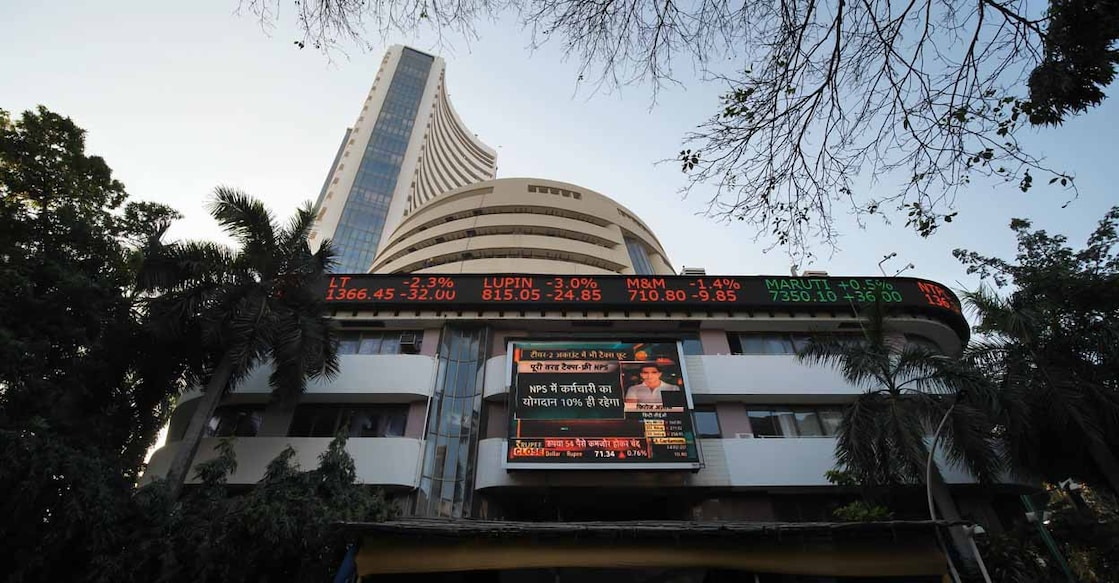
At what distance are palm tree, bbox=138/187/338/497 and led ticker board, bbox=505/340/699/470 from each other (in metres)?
5.64

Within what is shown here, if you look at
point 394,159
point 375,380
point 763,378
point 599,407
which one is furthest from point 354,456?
point 394,159

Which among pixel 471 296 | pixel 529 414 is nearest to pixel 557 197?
pixel 471 296

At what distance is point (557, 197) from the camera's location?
33781mm

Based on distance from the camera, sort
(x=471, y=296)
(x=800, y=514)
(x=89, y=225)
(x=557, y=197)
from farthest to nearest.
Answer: (x=557, y=197) → (x=471, y=296) → (x=800, y=514) → (x=89, y=225)

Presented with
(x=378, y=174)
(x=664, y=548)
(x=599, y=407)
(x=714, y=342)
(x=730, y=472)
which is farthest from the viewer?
(x=378, y=174)

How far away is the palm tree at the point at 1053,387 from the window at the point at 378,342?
16175mm

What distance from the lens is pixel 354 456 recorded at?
46.4ft

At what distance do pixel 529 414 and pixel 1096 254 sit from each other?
21.1m

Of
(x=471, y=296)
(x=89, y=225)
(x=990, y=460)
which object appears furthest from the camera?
(x=471, y=296)

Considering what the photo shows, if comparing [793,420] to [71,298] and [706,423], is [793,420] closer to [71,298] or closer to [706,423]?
[706,423]

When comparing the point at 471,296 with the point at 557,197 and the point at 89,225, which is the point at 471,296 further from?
the point at 557,197

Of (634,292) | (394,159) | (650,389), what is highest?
(394,159)

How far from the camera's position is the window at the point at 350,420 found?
15.6 meters

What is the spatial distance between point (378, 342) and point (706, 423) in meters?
11.3
